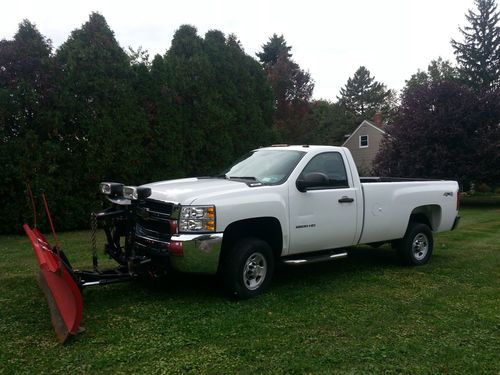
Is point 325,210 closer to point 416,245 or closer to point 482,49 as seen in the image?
point 416,245

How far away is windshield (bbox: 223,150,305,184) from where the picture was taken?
6363mm

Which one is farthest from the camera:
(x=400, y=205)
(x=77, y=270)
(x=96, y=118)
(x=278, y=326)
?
(x=96, y=118)

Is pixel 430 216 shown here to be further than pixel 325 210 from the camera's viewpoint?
Yes

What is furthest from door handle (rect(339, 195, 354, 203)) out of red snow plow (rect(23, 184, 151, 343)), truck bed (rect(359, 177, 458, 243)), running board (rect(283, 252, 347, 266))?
red snow plow (rect(23, 184, 151, 343))

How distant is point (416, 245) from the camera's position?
321 inches

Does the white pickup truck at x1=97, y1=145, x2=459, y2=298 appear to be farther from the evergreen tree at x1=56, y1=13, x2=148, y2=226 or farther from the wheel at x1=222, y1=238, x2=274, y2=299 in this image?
the evergreen tree at x1=56, y1=13, x2=148, y2=226

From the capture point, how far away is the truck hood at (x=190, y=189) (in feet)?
17.9

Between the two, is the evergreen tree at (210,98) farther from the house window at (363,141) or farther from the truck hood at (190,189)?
the house window at (363,141)

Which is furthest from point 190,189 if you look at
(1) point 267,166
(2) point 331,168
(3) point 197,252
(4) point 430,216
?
(4) point 430,216

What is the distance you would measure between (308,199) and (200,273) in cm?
178

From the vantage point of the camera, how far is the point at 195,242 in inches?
208

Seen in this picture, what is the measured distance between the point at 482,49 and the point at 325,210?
132ft

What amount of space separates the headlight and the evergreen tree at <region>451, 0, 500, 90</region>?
39.8 m

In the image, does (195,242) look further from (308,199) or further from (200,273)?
(308,199)
